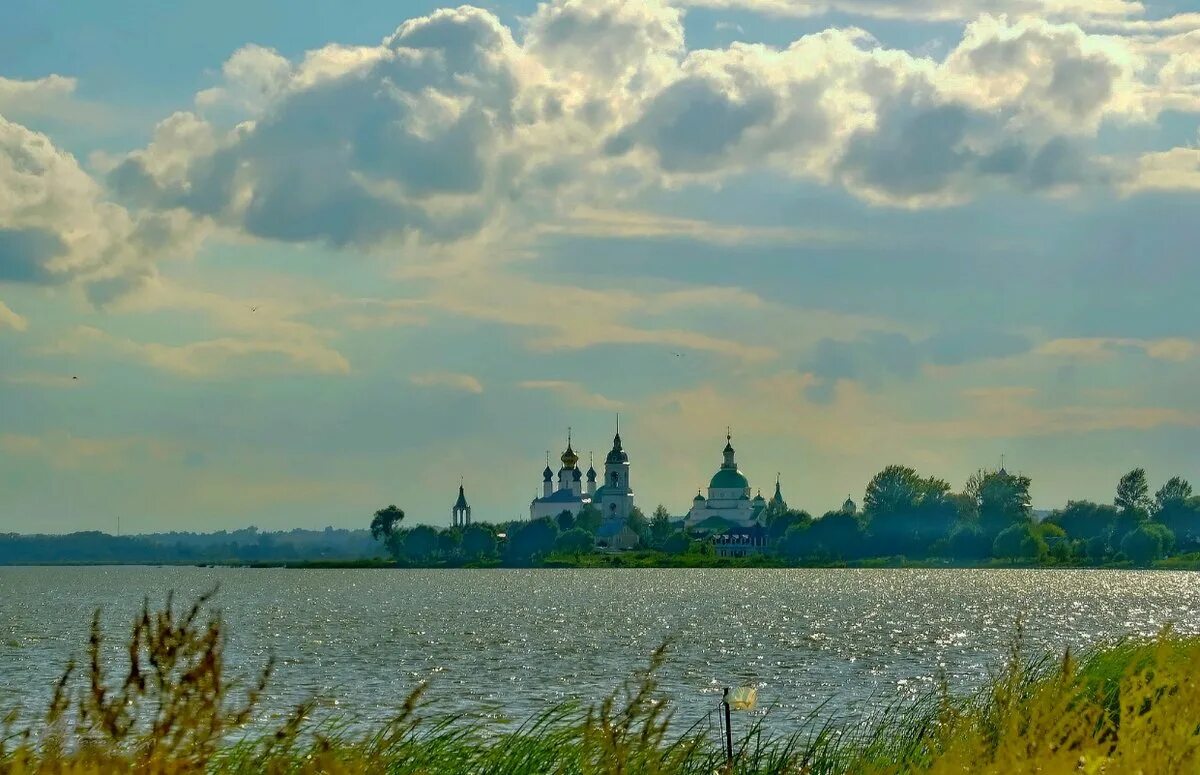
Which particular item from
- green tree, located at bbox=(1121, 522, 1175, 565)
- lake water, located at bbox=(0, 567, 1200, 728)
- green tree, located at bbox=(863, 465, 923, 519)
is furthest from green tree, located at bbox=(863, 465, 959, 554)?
lake water, located at bbox=(0, 567, 1200, 728)

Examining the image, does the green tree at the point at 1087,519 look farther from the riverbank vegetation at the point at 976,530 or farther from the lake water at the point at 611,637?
the lake water at the point at 611,637

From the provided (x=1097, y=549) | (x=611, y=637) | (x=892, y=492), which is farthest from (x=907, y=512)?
(x=611, y=637)

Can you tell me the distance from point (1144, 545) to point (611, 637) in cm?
11144

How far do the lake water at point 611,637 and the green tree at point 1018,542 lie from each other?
35900mm

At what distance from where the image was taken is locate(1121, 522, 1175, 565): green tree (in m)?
164

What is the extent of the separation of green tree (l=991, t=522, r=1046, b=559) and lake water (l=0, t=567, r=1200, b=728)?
35900mm

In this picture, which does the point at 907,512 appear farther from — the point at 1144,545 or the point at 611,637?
the point at 611,637

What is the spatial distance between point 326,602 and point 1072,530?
367 feet

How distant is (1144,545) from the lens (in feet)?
537

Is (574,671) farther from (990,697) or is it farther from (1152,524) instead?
(1152,524)

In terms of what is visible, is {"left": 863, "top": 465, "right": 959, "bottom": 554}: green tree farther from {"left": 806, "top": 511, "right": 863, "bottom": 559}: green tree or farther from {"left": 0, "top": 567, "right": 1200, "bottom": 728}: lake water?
{"left": 0, "top": 567, "right": 1200, "bottom": 728}: lake water

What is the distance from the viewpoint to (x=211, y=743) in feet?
29.0

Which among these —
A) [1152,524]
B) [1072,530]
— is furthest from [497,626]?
[1072,530]

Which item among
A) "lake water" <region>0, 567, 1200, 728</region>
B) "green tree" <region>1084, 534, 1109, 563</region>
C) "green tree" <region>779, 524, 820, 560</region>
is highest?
"green tree" <region>779, 524, 820, 560</region>
